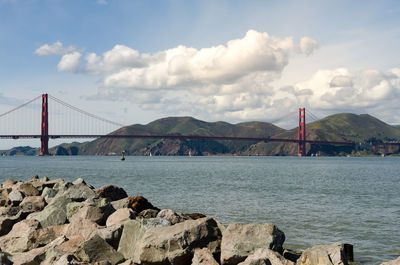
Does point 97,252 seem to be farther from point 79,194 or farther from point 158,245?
point 79,194

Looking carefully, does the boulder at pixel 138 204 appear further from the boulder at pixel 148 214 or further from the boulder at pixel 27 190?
the boulder at pixel 27 190

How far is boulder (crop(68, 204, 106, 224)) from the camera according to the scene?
1046 centimetres

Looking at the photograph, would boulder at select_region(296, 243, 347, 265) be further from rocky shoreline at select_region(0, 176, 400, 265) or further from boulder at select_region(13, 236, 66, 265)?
boulder at select_region(13, 236, 66, 265)

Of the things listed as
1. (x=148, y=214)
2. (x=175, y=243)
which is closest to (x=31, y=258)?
(x=175, y=243)

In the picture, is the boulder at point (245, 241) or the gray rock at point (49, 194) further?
the gray rock at point (49, 194)

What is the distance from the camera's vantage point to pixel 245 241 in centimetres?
763

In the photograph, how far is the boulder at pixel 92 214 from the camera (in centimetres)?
1046

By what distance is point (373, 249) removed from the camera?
36.6 ft

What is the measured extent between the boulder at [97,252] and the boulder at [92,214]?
2.35 metres

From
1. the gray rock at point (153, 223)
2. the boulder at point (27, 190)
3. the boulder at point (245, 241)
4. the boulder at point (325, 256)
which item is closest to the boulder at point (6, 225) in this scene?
the gray rock at point (153, 223)

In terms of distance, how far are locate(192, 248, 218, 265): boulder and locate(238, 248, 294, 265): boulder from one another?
547 mm

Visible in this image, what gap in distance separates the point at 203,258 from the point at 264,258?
110 centimetres

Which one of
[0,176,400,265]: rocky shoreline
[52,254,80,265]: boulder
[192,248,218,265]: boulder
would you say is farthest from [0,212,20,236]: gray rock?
[192,248,218,265]: boulder

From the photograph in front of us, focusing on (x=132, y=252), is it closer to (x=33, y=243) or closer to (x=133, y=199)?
(x=33, y=243)
